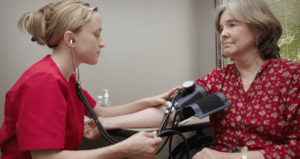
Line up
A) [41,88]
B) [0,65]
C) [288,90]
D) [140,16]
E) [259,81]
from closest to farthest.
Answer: [41,88] < [288,90] < [259,81] < [0,65] < [140,16]

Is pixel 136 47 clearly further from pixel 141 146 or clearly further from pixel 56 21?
pixel 141 146

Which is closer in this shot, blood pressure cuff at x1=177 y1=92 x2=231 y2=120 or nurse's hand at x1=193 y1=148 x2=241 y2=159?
nurse's hand at x1=193 y1=148 x2=241 y2=159

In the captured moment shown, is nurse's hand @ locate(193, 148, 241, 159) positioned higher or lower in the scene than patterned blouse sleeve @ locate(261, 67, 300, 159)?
lower

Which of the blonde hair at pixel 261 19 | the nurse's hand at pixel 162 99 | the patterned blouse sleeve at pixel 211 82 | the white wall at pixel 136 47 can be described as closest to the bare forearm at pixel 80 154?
the nurse's hand at pixel 162 99

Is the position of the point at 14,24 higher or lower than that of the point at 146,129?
higher

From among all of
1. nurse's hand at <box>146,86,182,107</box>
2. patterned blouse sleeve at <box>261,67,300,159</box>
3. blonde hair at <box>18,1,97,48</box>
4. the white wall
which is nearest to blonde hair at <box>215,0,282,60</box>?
patterned blouse sleeve at <box>261,67,300,159</box>

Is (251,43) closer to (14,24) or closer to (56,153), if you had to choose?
(56,153)

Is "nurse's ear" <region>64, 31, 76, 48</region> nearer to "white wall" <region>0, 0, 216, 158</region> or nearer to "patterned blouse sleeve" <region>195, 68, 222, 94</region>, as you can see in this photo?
"patterned blouse sleeve" <region>195, 68, 222, 94</region>

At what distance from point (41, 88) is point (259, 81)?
0.97 meters

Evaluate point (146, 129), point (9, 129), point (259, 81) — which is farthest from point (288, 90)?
point (9, 129)

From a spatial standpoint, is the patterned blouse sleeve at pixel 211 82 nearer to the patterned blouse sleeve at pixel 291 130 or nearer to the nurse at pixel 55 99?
the patterned blouse sleeve at pixel 291 130

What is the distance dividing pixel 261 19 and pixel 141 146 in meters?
0.85

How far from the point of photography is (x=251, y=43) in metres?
1.14

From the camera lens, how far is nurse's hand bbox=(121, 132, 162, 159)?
2.62 feet
